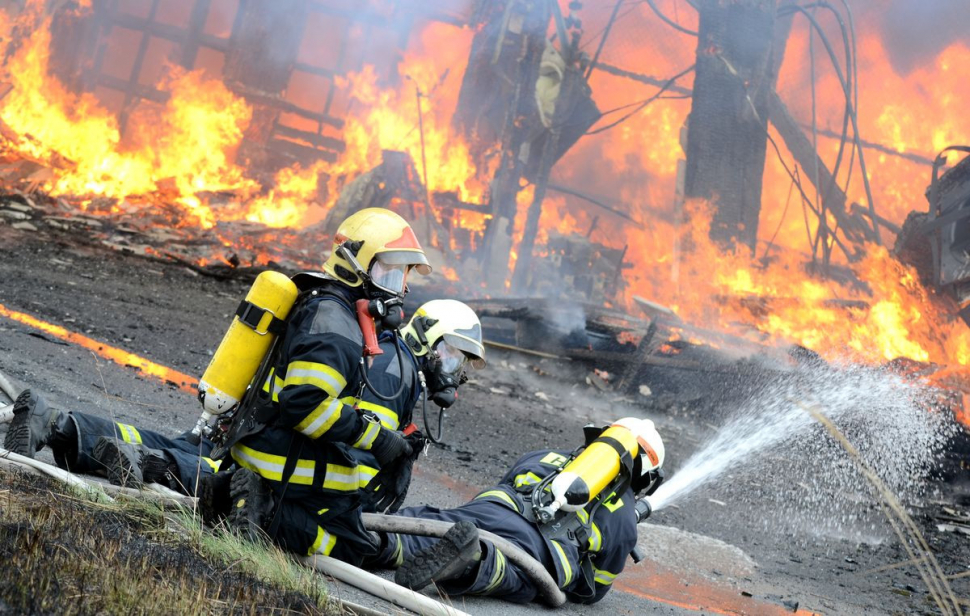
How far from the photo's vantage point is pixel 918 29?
2134cm

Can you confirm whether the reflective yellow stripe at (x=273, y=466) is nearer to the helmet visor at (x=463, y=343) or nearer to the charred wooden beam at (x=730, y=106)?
the helmet visor at (x=463, y=343)

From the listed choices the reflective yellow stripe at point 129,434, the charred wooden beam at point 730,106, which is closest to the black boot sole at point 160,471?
the reflective yellow stripe at point 129,434

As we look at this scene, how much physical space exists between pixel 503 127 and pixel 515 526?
42.3ft

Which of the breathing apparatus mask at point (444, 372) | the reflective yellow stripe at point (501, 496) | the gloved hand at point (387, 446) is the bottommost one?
the reflective yellow stripe at point (501, 496)

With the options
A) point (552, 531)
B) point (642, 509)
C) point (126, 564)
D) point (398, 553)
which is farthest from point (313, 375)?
point (642, 509)

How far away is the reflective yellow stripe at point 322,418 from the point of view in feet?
10.4

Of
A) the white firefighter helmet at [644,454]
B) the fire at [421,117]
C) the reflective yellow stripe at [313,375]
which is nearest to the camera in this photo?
the reflective yellow stripe at [313,375]

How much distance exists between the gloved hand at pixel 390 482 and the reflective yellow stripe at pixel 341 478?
0.45 feet

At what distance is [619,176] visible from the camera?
80.1ft

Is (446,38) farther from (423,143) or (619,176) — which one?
(619,176)

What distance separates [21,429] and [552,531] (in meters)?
2.23

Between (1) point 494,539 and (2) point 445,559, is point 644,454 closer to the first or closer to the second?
(1) point 494,539

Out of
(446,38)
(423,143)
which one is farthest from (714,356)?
(446,38)

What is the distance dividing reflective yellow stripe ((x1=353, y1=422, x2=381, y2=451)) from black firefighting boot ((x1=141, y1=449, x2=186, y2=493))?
95cm
